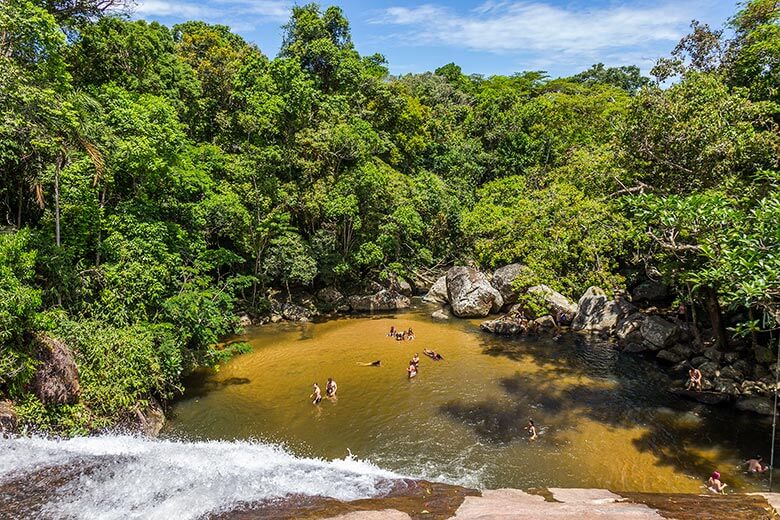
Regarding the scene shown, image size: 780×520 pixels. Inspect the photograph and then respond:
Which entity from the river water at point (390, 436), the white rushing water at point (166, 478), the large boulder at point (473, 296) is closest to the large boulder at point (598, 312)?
the river water at point (390, 436)

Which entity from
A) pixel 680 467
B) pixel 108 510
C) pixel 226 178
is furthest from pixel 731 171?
pixel 226 178

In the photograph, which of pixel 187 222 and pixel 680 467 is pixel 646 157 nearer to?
pixel 680 467

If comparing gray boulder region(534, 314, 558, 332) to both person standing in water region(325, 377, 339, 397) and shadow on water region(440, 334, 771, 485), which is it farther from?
person standing in water region(325, 377, 339, 397)

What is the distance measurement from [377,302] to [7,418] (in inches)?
855

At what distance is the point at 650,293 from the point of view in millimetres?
26641

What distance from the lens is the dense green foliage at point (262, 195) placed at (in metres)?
12.9

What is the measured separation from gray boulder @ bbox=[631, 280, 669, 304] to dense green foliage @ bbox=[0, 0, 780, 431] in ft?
9.37

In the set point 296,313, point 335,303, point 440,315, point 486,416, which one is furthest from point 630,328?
point 296,313

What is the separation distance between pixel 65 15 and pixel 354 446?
20523 millimetres

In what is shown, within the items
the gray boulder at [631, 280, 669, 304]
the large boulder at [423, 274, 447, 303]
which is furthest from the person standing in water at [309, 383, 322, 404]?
the gray boulder at [631, 280, 669, 304]

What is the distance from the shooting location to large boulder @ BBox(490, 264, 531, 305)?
2955 cm

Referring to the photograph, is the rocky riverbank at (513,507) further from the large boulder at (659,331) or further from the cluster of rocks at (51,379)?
the large boulder at (659,331)

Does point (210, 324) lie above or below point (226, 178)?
below

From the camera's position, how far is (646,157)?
1828 centimetres
